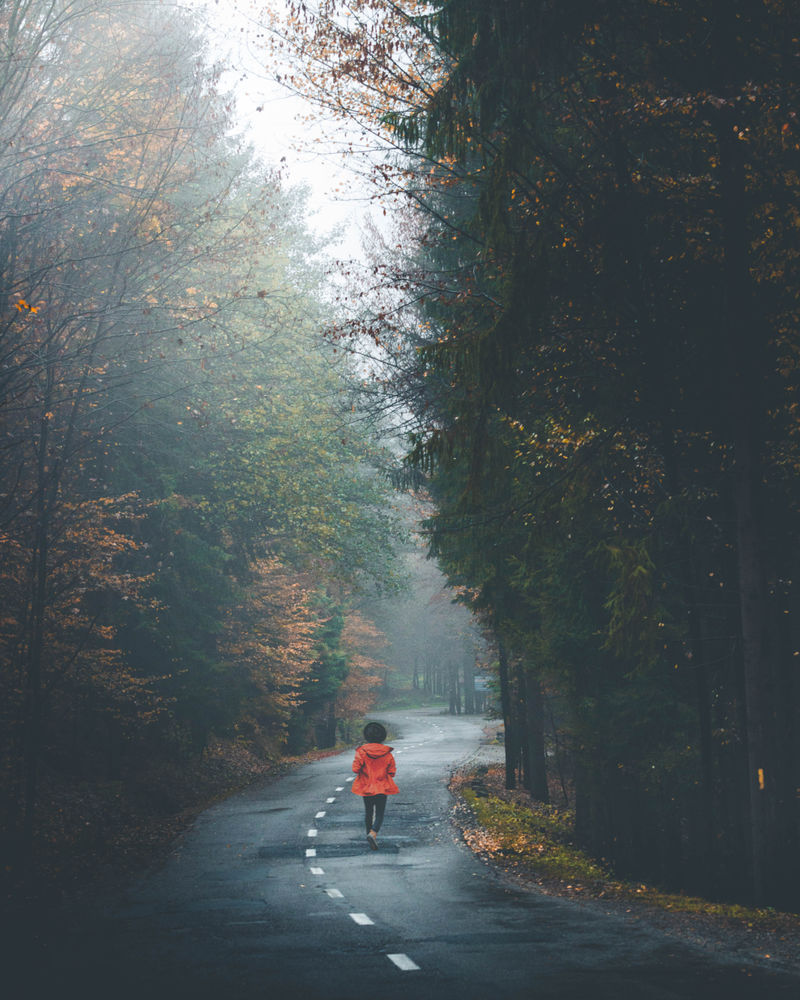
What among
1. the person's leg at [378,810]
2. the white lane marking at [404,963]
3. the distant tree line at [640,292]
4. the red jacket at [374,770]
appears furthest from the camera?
the person's leg at [378,810]

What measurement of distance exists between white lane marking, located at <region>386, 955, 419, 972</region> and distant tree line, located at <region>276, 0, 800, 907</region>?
441 cm

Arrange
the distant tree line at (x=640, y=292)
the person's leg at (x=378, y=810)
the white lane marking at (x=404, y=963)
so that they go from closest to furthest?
the white lane marking at (x=404, y=963)
the distant tree line at (x=640, y=292)
the person's leg at (x=378, y=810)

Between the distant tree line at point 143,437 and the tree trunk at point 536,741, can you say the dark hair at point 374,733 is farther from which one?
the tree trunk at point 536,741

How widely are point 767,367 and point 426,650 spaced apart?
294 ft

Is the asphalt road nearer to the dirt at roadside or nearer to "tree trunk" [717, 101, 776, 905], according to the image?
the dirt at roadside

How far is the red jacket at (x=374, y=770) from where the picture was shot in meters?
Result: 14.6

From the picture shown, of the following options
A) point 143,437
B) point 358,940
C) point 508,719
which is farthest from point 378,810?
point 143,437

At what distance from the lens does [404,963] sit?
7.37 metres

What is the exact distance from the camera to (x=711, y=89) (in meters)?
9.52

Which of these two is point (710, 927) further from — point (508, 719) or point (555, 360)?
point (508, 719)

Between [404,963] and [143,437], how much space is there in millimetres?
19866

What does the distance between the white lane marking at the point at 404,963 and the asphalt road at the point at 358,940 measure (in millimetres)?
24

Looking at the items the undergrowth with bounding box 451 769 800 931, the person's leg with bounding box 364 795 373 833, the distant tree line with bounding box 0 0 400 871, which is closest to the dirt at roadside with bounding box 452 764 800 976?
the undergrowth with bounding box 451 769 800 931

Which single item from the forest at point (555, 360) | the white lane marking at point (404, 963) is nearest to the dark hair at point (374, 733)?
the forest at point (555, 360)
